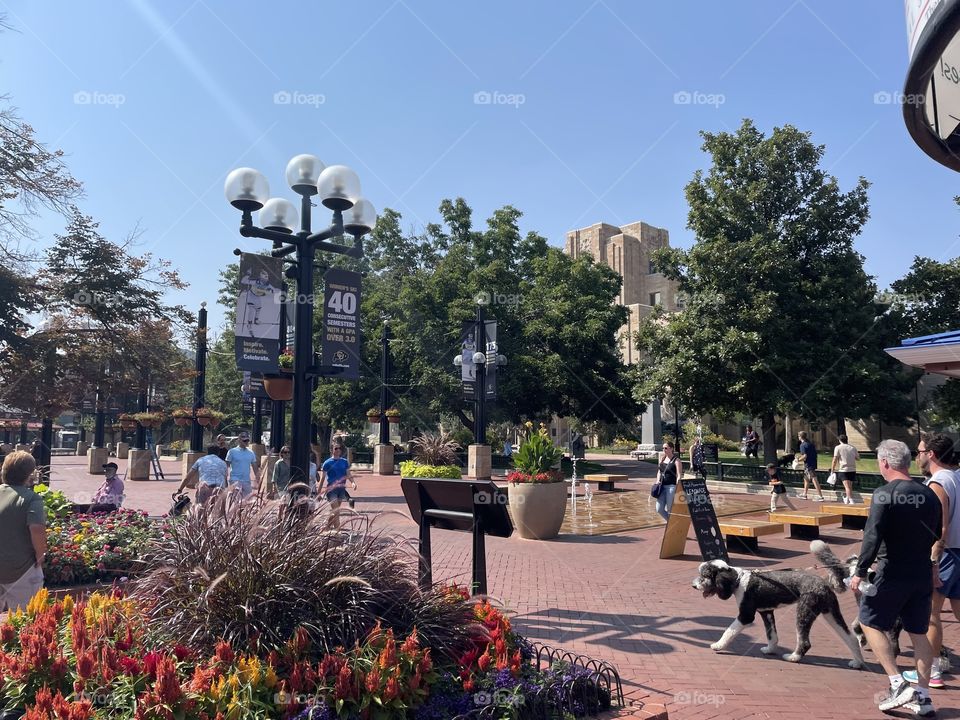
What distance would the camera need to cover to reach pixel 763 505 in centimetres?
1825

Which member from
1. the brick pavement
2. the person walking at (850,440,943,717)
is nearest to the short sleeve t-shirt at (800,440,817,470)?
the brick pavement

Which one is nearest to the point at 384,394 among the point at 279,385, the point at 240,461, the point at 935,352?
the point at 240,461

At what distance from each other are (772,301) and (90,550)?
A: 20929mm

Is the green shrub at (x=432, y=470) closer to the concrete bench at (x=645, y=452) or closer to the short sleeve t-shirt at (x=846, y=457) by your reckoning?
the short sleeve t-shirt at (x=846, y=457)

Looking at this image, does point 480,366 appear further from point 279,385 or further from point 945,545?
point 945,545

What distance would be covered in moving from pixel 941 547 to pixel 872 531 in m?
1.23

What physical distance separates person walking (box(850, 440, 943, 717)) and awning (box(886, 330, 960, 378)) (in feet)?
19.4

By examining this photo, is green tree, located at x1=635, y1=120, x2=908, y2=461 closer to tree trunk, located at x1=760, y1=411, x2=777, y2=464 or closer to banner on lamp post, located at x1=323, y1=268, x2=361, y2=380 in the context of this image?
tree trunk, located at x1=760, y1=411, x2=777, y2=464

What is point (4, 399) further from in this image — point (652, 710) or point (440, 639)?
point (652, 710)

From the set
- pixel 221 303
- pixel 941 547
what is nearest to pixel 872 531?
pixel 941 547

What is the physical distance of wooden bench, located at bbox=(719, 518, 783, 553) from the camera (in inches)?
425

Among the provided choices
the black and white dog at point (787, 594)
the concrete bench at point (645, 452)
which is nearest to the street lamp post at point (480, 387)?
the black and white dog at point (787, 594)

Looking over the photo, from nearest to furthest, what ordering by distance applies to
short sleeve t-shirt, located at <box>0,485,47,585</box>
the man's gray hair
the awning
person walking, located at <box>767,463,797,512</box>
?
the man's gray hair < short sleeve t-shirt, located at <box>0,485,47,585</box> < the awning < person walking, located at <box>767,463,797,512</box>

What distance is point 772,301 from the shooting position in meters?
23.1
